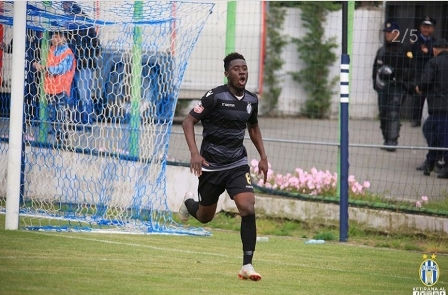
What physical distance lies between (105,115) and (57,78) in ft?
2.66

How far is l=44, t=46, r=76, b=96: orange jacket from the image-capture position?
13430mm

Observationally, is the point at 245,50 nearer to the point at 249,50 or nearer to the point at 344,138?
the point at 249,50

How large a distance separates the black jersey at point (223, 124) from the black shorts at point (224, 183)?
0.06 m

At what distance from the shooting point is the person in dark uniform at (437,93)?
612 inches

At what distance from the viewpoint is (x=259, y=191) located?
15.0 metres

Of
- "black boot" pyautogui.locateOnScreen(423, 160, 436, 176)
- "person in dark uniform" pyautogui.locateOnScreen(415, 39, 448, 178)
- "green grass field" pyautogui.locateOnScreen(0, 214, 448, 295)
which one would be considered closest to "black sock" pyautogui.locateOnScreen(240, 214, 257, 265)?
"green grass field" pyautogui.locateOnScreen(0, 214, 448, 295)

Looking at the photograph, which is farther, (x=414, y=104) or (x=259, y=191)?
(x=414, y=104)

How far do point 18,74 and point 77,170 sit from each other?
7.44 feet

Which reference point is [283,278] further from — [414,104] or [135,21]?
[414,104]

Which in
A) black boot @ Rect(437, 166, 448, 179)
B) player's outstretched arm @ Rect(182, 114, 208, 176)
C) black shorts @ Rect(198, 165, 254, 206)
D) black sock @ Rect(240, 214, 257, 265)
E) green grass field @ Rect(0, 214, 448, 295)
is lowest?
green grass field @ Rect(0, 214, 448, 295)

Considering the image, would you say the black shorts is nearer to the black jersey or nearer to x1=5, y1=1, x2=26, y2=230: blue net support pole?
the black jersey

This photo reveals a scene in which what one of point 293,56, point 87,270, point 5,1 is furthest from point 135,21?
point 293,56

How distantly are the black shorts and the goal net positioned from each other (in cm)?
262

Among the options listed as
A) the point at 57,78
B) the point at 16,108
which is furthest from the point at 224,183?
the point at 57,78
